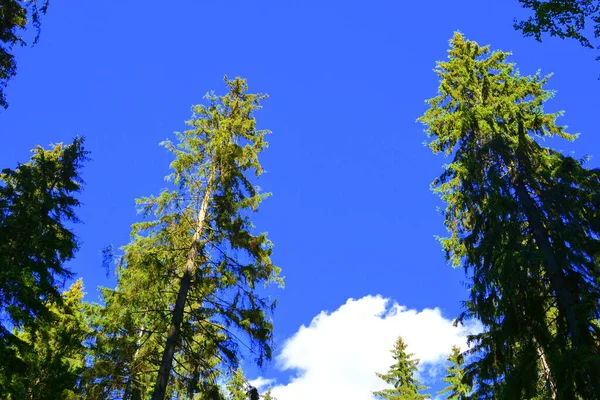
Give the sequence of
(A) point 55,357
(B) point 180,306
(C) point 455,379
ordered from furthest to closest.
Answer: (C) point 455,379
(A) point 55,357
(B) point 180,306

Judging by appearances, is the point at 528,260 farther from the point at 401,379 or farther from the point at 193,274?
the point at 401,379

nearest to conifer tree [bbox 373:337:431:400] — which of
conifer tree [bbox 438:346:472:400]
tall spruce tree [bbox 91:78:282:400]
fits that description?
conifer tree [bbox 438:346:472:400]

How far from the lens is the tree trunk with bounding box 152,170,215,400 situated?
9953 mm

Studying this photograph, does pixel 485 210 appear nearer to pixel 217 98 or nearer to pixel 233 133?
pixel 233 133

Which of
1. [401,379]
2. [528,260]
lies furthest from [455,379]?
[528,260]

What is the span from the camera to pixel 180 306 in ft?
36.9

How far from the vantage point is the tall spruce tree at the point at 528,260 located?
888 cm

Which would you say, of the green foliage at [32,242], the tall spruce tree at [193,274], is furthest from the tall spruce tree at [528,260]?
the green foliage at [32,242]

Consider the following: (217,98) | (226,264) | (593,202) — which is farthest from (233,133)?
(593,202)

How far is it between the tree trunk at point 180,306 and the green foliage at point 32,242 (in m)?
4.31

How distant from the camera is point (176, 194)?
1339 cm

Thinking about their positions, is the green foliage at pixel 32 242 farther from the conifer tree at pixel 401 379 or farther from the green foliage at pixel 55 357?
the conifer tree at pixel 401 379

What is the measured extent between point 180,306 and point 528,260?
361 inches

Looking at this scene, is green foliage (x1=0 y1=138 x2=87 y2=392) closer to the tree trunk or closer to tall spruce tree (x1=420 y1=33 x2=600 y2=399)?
the tree trunk
